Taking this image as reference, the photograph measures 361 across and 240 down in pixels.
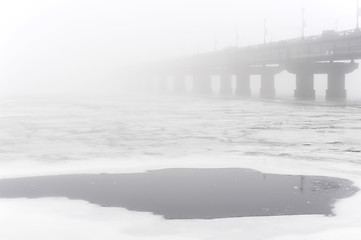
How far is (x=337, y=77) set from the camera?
78.6 m

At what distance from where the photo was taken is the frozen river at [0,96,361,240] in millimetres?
8008

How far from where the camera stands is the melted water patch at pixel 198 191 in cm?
934

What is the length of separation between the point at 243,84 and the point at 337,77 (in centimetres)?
3145

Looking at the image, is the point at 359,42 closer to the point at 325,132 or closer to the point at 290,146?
the point at 325,132

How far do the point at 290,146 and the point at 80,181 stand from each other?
9603mm

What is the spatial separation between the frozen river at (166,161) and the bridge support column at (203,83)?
3908 inches

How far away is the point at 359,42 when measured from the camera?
2761 inches

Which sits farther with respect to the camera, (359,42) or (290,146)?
(359,42)

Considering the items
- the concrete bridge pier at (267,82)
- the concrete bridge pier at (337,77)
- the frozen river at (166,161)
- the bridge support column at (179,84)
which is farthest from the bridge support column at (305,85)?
the bridge support column at (179,84)

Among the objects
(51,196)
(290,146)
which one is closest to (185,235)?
(51,196)

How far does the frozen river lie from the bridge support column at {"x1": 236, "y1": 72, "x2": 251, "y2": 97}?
253ft

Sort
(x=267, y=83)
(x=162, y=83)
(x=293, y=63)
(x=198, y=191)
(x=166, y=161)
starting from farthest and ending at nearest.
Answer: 1. (x=162, y=83)
2. (x=267, y=83)
3. (x=293, y=63)
4. (x=166, y=161)
5. (x=198, y=191)

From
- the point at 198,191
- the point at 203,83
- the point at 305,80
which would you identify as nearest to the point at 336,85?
the point at 305,80

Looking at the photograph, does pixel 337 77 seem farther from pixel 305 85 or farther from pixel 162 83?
pixel 162 83
